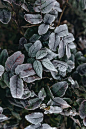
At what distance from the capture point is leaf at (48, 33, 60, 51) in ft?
2.63

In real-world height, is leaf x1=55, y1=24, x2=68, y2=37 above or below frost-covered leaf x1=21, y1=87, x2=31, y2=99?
above

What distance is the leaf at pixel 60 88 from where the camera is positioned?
2.64ft

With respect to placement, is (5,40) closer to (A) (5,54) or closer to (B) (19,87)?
(A) (5,54)

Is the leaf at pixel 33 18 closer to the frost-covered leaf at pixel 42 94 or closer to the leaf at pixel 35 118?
the frost-covered leaf at pixel 42 94

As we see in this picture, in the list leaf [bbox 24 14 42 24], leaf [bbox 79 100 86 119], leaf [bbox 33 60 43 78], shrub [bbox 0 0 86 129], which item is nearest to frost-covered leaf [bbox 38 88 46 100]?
shrub [bbox 0 0 86 129]

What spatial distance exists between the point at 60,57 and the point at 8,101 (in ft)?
1.33

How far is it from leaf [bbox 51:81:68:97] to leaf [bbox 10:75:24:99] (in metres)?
0.20

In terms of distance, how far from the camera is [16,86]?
0.72 metres

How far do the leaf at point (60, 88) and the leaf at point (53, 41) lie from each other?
19 centimetres

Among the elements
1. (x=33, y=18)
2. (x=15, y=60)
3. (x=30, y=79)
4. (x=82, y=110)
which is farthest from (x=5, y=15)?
(x=82, y=110)

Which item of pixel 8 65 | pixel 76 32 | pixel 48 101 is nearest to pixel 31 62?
pixel 8 65

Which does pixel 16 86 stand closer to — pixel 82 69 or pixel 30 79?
pixel 30 79

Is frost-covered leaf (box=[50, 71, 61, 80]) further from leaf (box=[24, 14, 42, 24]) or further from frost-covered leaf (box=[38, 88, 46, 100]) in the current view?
leaf (box=[24, 14, 42, 24])

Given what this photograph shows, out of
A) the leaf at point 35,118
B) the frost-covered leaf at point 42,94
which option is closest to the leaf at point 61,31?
the frost-covered leaf at point 42,94
